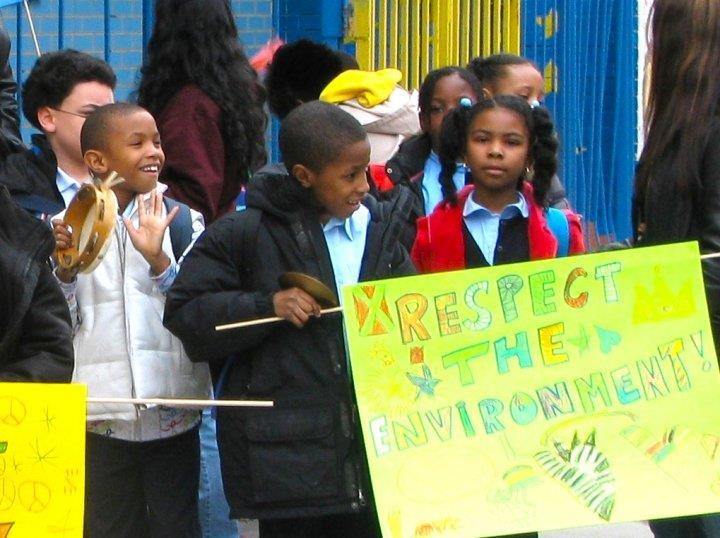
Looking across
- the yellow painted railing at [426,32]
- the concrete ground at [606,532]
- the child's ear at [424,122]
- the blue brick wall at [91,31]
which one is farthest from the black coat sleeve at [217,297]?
the yellow painted railing at [426,32]

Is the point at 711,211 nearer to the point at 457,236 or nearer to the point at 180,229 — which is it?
the point at 457,236

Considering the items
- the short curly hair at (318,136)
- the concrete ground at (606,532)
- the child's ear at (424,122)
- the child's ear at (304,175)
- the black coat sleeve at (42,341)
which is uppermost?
the child's ear at (424,122)

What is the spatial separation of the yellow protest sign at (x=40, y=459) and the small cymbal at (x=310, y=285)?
0.76 m

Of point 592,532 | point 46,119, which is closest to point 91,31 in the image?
point 46,119

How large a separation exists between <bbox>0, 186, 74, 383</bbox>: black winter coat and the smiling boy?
0.67m

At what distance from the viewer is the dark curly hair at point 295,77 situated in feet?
21.1

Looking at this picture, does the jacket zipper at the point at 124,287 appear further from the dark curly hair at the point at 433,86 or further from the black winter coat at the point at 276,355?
the dark curly hair at the point at 433,86

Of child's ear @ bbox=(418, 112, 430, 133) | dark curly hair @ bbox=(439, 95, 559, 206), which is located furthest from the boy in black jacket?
child's ear @ bbox=(418, 112, 430, 133)

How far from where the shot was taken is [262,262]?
4602 mm

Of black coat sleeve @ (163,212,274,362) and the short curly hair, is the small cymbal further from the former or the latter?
the short curly hair

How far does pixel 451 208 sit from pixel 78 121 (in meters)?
1.22

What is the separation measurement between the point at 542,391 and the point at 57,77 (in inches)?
78.0

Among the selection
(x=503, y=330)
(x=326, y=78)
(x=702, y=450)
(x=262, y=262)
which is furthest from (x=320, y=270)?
(x=326, y=78)

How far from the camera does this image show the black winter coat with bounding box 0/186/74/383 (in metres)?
3.79
